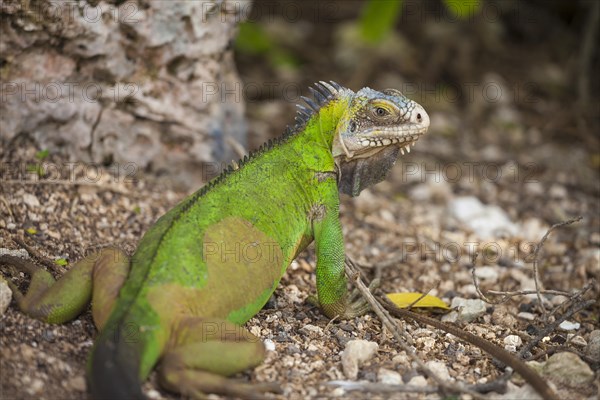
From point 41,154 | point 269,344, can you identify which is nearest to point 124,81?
point 41,154

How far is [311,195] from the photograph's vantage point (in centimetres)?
566

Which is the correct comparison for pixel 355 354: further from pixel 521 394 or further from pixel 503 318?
pixel 503 318

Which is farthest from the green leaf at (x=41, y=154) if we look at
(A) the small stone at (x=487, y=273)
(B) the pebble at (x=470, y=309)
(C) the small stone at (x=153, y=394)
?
(A) the small stone at (x=487, y=273)

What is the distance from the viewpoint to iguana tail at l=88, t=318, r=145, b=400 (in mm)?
4117

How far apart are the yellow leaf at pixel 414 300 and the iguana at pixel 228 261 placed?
0.38 meters

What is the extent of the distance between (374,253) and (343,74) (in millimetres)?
4616

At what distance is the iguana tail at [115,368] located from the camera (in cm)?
412

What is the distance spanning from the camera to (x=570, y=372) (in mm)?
4973

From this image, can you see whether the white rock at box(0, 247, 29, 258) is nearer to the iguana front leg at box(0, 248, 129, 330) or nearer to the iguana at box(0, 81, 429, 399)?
the iguana at box(0, 81, 429, 399)

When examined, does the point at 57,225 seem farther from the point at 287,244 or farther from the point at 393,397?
the point at 393,397

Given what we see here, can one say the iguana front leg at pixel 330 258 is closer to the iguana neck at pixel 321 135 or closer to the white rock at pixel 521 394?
the iguana neck at pixel 321 135

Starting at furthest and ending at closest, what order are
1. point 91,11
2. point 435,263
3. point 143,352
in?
point 435,263 → point 91,11 → point 143,352

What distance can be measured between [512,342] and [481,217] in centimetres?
294

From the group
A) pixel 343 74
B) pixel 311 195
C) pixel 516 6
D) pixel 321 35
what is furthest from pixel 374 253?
pixel 516 6
